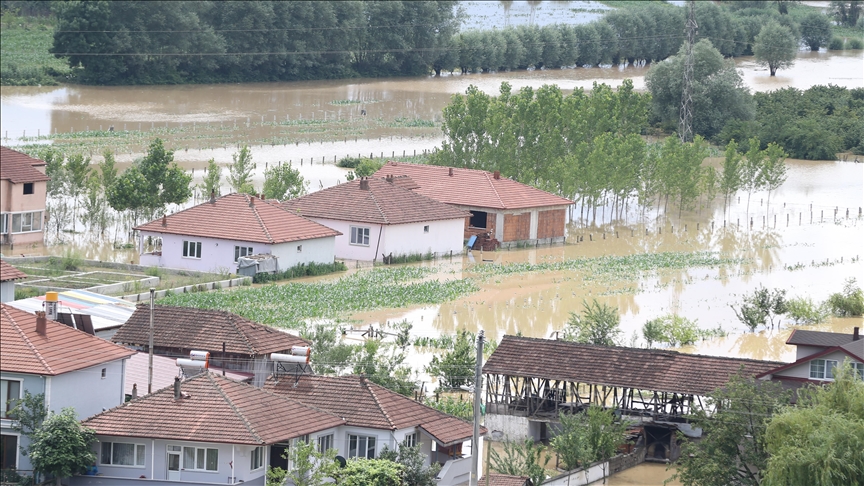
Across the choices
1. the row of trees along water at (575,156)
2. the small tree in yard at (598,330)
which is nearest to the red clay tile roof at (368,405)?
the small tree in yard at (598,330)

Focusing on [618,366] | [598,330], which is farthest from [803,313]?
[618,366]

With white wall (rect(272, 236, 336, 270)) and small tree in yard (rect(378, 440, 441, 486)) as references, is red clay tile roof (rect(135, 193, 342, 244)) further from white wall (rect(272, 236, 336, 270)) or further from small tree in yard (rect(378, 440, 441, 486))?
small tree in yard (rect(378, 440, 441, 486))

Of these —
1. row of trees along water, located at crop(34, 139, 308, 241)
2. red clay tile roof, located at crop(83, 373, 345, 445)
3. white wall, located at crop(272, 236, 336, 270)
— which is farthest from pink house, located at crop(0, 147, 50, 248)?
red clay tile roof, located at crop(83, 373, 345, 445)

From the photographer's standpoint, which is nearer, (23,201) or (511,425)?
(511,425)

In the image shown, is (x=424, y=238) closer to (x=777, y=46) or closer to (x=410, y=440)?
(x=410, y=440)

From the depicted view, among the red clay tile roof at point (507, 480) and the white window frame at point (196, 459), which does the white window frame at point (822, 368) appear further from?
the white window frame at point (196, 459)

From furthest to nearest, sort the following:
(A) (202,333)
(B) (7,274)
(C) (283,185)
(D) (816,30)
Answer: (D) (816,30) < (C) (283,185) < (A) (202,333) < (B) (7,274)
